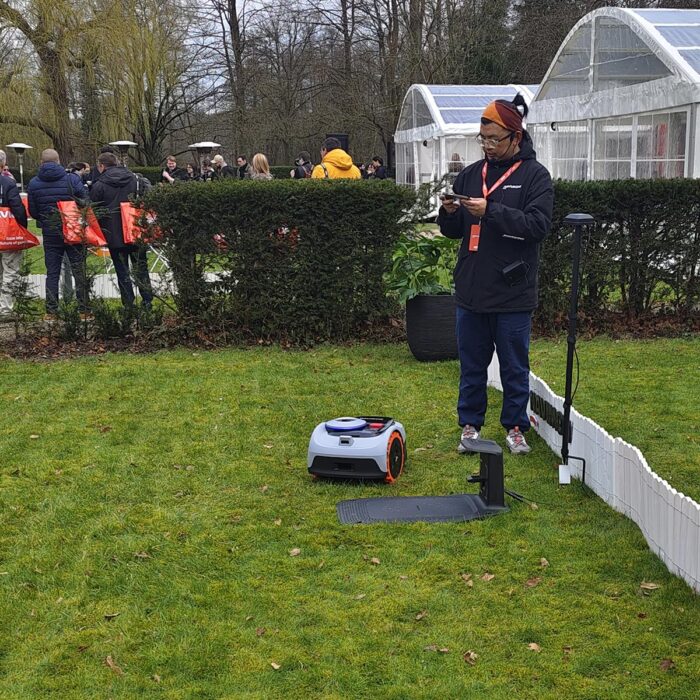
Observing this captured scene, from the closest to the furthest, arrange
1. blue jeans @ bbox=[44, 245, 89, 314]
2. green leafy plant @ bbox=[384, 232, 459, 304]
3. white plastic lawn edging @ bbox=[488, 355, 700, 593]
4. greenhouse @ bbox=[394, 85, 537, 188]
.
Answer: white plastic lawn edging @ bbox=[488, 355, 700, 593] < green leafy plant @ bbox=[384, 232, 459, 304] < blue jeans @ bbox=[44, 245, 89, 314] < greenhouse @ bbox=[394, 85, 537, 188]

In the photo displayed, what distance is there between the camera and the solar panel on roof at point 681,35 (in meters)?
14.2

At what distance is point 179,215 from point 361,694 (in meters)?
6.36

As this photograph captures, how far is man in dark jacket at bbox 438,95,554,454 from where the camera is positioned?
485cm

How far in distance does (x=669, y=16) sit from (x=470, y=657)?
14.7 m

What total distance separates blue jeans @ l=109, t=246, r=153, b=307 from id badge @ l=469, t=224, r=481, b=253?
4.70 meters

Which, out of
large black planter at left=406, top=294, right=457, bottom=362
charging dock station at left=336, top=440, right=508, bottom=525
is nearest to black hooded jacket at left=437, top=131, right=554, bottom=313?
charging dock station at left=336, top=440, right=508, bottom=525

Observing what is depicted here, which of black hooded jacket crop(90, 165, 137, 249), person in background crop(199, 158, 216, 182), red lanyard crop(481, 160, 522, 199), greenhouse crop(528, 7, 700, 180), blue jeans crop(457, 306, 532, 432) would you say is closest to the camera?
red lanyard crop(481, 160, 522, 199)

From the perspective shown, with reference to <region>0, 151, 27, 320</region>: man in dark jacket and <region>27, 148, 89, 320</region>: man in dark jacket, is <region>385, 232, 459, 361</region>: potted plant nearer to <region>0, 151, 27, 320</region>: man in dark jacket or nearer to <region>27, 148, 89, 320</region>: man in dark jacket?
<region>27, 148, 89, 320</region>: man in dark jacket

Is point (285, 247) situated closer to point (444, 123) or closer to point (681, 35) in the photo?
point (681, 35)

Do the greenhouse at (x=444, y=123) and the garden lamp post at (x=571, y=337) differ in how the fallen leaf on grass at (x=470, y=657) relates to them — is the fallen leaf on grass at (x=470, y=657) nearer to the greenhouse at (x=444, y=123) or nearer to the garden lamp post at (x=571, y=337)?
the garden lamp post at (x=571, y=337)

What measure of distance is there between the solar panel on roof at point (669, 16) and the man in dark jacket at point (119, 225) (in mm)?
9585

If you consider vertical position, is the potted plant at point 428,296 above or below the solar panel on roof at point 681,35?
below

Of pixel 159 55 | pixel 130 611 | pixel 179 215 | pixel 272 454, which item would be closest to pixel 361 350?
pixel 179 215

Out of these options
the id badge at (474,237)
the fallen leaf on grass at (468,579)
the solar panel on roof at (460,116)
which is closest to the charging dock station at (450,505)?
the fallen leaf on grass at (468,579)
